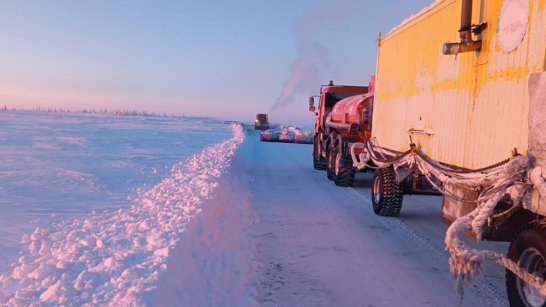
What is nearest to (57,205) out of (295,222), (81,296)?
(295,222)

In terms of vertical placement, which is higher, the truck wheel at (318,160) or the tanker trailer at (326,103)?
the tanker trailer at (326,103)

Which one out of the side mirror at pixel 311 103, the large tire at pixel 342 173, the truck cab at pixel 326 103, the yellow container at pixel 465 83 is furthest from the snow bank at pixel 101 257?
the side mirror at pixel 311 103

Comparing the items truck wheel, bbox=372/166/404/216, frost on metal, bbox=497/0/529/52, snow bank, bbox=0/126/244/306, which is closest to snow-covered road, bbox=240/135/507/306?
truck wheel, bbox=372/166/404/216

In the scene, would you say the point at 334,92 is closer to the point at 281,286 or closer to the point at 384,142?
the point at 384,142

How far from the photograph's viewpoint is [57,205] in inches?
325

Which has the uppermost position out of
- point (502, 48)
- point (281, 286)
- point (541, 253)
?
point (502, 48)

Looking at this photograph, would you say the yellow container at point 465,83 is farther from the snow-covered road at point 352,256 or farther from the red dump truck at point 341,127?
the red dump truck at point 341,127

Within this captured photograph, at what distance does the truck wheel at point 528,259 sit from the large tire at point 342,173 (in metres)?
7.84

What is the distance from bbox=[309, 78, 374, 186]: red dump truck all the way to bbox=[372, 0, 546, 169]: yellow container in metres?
2.83

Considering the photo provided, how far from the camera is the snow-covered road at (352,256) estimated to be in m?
4.54

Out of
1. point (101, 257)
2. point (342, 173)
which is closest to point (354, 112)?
point (342, 173)

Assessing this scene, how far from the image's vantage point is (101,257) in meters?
4.91

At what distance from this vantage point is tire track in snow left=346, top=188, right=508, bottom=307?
4516mm

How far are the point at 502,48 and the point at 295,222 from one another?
4433mm
